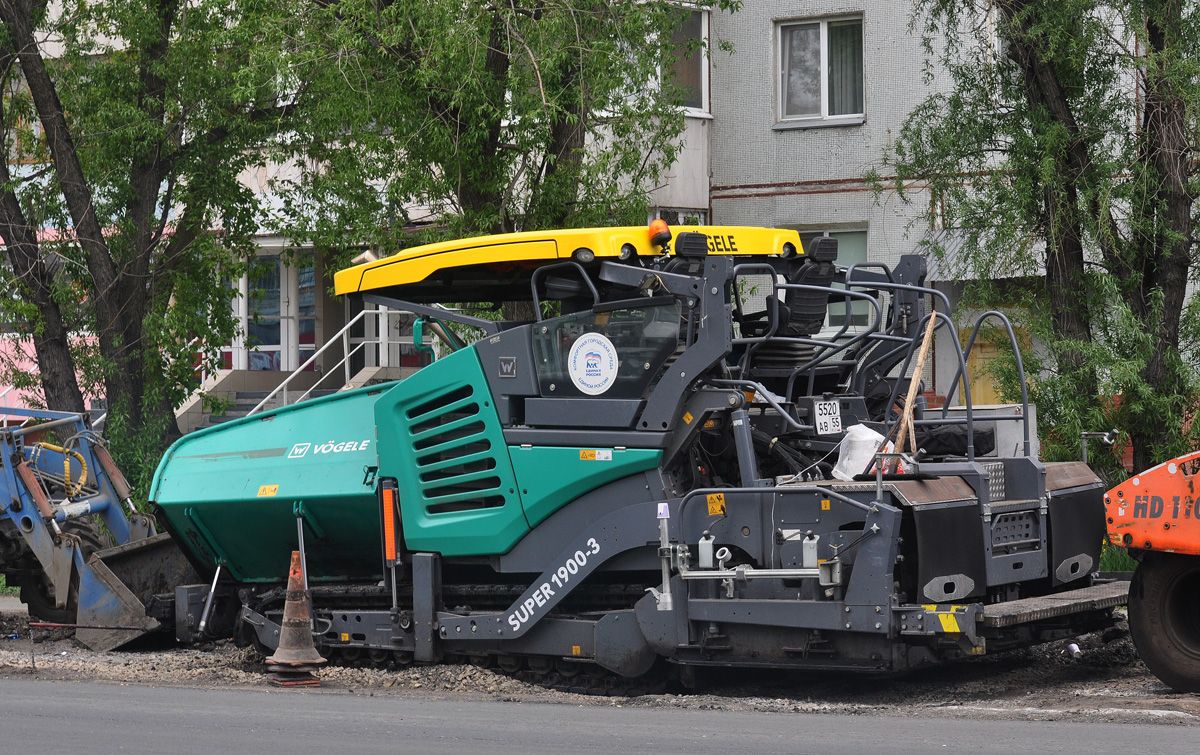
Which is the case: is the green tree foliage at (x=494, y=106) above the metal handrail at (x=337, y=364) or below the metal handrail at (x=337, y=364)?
above

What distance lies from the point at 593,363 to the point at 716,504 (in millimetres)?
1143

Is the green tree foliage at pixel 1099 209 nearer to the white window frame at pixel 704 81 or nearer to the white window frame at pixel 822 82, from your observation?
the white window frame at pixel 822 82

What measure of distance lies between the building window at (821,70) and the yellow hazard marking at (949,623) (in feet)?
40.9

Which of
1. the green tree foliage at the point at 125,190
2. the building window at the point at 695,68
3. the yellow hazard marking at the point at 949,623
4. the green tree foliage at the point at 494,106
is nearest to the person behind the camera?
the yellow hazard marking at the point at 949,623

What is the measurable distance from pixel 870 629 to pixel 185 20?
11260 mm

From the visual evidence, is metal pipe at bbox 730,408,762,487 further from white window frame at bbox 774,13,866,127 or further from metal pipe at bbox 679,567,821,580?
white window frame at bbox 774,13,866,127

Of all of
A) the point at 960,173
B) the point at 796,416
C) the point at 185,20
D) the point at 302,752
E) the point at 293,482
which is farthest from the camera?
the point at 185,20

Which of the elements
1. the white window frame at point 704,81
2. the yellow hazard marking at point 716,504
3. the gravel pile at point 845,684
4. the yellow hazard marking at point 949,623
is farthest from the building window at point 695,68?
the yellow hazard marking at point 949,623

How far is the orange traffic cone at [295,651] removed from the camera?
8797mm

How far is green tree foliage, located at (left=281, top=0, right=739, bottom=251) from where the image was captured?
1268 cm

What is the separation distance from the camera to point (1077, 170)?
12.2 meters

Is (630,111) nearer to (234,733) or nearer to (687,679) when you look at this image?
(687,679)

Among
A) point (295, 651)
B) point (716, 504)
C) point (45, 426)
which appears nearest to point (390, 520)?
point (295, 651)

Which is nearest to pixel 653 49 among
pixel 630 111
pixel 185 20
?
pixel 630 111
